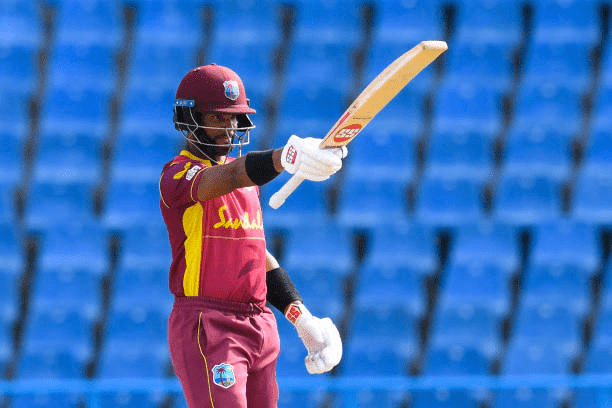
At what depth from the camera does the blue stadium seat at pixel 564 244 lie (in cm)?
676

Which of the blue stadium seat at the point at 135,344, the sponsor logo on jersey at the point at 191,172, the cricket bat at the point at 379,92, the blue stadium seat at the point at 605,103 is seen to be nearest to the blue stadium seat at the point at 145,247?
the blue stadium seat at the point at 135,344

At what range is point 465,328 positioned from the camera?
6.64 meters

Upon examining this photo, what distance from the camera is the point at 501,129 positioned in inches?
287

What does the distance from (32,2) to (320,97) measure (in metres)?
2.06

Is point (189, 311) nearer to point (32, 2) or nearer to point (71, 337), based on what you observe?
point (71, 337)

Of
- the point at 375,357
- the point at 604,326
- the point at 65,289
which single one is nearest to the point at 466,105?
the point at 604,326

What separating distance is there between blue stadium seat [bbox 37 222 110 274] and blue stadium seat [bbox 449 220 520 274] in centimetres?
220

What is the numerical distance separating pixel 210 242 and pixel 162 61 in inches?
160

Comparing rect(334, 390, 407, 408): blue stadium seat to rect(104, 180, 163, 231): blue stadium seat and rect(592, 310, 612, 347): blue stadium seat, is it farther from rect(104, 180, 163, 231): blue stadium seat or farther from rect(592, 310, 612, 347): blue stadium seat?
rect(104, 180, 163, 231): blue stadium seat

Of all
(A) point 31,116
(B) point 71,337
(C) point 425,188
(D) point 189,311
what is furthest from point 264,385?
(A) point 31,116

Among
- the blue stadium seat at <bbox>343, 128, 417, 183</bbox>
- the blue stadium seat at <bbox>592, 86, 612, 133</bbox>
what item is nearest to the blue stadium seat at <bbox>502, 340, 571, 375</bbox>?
the blue stadium seat at <bbox>343, 128, 417, 183</bbox>

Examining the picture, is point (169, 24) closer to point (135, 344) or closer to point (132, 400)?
point (135, 344)

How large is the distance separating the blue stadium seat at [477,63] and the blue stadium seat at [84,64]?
2307mm

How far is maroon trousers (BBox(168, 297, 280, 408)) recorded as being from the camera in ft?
10.6
